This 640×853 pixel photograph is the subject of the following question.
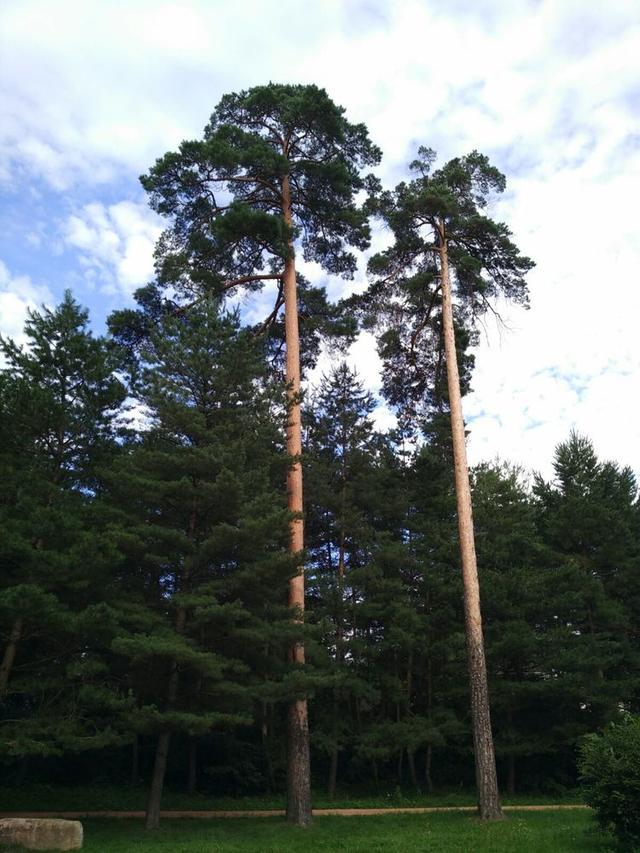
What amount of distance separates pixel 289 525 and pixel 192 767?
574 inches

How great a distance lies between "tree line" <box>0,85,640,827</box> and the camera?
12867mm

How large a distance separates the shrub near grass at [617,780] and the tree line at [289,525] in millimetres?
4596

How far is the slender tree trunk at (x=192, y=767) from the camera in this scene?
2409cm

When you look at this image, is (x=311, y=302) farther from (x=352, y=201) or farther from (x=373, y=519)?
(x=373, y=519)

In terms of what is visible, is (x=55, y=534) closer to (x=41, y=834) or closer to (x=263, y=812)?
(x=41, y=834)

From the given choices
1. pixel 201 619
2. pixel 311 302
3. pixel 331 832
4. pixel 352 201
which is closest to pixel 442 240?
pixel 352 201

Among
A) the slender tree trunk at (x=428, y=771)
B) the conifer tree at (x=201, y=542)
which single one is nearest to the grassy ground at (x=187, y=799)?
the slender tree trunk at (x=428, y=771)

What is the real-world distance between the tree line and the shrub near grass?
4.60 metres

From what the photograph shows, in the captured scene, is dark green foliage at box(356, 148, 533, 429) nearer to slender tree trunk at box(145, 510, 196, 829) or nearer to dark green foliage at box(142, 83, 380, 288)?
dark green foliage at box(142, 83, 380, 288)

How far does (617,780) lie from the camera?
30.1 ft

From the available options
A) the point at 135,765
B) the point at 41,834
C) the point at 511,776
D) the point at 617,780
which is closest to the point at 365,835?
the point at 617,780

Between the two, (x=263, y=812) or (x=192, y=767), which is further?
(x=192, y=767)

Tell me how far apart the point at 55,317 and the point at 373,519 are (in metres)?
14.4

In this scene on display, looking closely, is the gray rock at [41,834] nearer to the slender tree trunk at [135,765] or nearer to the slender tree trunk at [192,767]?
the slender tree trunk at [192,767]
